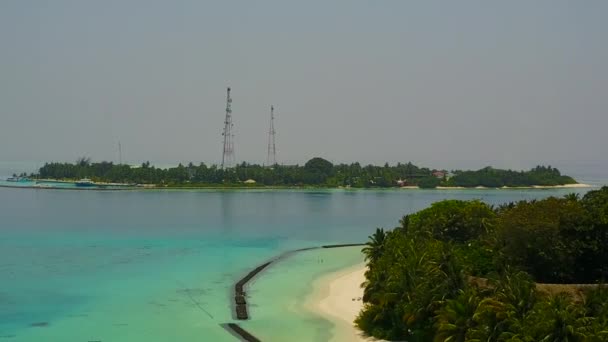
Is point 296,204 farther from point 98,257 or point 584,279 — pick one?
point 584,279

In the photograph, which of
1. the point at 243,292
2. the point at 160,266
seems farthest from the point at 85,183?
the point at 243,292

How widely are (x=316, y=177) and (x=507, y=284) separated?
492 feet

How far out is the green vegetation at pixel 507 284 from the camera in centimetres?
2002

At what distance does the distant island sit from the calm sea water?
5953cm

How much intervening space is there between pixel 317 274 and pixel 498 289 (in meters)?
23.2

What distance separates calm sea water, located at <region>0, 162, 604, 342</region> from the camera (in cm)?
3012

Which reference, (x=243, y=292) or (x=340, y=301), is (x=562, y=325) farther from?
(x=243, y=292)

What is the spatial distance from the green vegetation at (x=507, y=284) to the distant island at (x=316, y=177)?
13395 cm

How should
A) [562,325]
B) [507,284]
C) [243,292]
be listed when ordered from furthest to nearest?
[243,292] → [507,284] → [562,325]

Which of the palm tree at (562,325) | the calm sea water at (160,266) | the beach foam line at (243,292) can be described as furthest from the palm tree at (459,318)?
the beach foam line at (243,292)

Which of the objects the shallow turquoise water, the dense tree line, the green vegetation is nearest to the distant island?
the dense tree line

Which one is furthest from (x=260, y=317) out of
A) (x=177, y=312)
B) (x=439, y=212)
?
(x=439, y=212)

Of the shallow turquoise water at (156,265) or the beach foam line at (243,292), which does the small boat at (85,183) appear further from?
the beach foam line at (243,292)

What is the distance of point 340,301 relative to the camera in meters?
34.9
